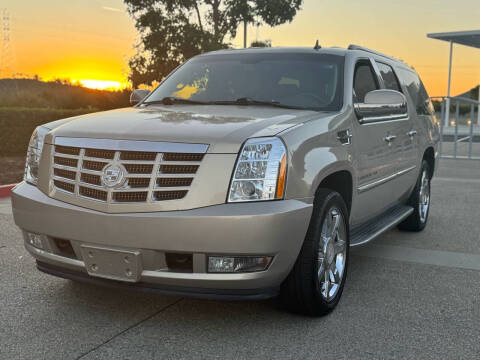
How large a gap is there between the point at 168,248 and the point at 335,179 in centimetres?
Result: 143

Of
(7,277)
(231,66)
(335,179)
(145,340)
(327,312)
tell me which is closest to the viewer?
(145,340)

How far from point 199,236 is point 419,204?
13.0 ft

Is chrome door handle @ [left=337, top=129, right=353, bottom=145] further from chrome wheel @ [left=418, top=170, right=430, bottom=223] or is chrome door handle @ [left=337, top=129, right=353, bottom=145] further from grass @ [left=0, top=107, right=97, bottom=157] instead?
grass @ [left=0, top=107, right=97, bottom=157]

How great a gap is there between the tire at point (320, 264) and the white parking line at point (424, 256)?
1238 mm

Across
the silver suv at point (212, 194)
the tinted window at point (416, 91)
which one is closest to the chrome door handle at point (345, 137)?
the silver suv at point (212, 194)

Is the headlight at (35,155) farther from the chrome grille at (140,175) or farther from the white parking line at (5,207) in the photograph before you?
the white parking line at (5,207)

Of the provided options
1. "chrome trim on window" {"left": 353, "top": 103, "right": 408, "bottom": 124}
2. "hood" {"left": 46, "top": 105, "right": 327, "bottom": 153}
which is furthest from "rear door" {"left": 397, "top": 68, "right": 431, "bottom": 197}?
"hood" {"left": 46, "top": 105, "right": 327, "bottom": 153}

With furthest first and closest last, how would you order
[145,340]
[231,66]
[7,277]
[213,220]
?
[231,66] → [7,277] → [145,340] → [213,220]

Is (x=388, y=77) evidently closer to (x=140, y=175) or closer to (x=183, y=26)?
(x=140, y=175)

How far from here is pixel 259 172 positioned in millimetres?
3320

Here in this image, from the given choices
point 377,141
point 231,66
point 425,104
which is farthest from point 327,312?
point 425,104

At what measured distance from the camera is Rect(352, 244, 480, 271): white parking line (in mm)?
5297

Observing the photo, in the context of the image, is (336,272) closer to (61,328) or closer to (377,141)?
(377,141)

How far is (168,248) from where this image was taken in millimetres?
3252
